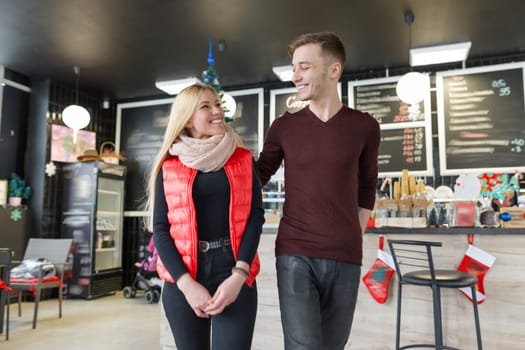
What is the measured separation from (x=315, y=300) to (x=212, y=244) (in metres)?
0.39

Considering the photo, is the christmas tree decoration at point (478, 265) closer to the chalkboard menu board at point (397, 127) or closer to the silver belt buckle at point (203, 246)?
the silver belt buckle at point (203, 246)

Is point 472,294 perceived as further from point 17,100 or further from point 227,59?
point 17,100

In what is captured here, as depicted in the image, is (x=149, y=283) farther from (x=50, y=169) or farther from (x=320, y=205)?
(x=320, y=205)

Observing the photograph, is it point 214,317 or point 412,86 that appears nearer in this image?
point 214,317

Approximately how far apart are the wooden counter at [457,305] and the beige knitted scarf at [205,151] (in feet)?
6.55

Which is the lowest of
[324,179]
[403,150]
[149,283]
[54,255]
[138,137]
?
[149,283]

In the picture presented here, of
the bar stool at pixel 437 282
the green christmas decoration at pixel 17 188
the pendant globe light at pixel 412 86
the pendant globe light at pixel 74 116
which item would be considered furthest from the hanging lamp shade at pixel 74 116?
the bar stool at pixel 437 282

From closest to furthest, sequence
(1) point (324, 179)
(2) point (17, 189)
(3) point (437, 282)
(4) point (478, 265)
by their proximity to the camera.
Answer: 1. (1) point (324, 179)
2. (3) point (437, 282)
3. (4) point (478, 265)
4. (2) point (17, 189)

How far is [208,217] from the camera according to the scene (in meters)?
1.55

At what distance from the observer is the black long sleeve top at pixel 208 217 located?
1531mm

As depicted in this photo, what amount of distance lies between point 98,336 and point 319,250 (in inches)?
138

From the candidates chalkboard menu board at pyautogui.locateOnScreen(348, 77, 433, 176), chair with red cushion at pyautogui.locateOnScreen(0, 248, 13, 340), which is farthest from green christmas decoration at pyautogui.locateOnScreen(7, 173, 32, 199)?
chalkboard menu board at pyautogui.locateOnScreen(348, 77, 433, 176)

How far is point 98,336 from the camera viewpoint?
14.3 feet

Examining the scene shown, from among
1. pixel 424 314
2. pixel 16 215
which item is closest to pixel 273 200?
pixel 424 314
